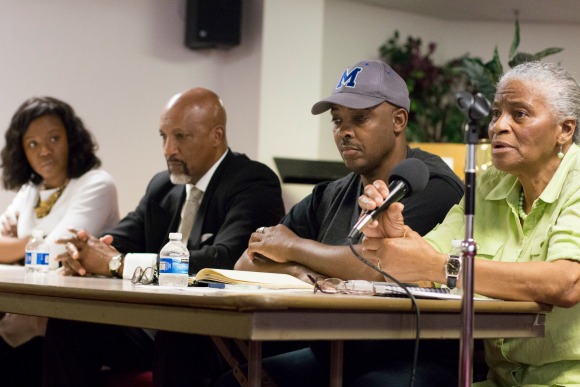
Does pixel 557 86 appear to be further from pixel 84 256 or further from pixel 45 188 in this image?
pixel 45 188

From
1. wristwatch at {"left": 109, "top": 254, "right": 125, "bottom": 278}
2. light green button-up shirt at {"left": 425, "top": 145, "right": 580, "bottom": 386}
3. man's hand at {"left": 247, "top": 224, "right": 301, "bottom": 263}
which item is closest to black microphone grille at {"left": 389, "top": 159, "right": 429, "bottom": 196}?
light green button-up shirt at {"left": 425, "top": 145, "right": 580, "bottom": 386}

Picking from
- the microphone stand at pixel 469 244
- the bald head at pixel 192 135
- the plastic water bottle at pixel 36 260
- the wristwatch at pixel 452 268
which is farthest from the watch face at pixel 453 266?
the bald head at pixel 192 135

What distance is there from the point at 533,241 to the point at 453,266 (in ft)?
0.78

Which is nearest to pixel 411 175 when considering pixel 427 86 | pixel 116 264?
pixel 116 264

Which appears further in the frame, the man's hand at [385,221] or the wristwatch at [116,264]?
the wristwatch at [116,264]

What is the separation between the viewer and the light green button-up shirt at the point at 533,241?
207 cm

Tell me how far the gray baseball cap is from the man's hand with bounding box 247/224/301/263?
0.45 meters

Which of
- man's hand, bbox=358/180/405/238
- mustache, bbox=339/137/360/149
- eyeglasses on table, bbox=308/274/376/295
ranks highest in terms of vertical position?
mustache, bbox=339/137/360/149

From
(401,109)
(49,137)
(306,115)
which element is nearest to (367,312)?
(401,109)

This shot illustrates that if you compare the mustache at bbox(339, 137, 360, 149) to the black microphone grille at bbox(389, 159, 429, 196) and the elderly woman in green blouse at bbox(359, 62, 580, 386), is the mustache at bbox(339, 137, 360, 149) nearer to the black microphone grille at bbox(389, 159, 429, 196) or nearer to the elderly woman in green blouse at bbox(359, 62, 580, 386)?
the elderly woman in green blouse at bbox(359, 62, 580, 386)

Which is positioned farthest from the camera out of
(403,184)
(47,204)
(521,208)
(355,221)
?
(47,204)

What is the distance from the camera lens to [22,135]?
443cm

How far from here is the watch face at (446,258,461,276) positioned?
83.1 inches

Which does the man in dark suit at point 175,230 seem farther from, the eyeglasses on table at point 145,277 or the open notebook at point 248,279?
the open notebook at point 248,279
